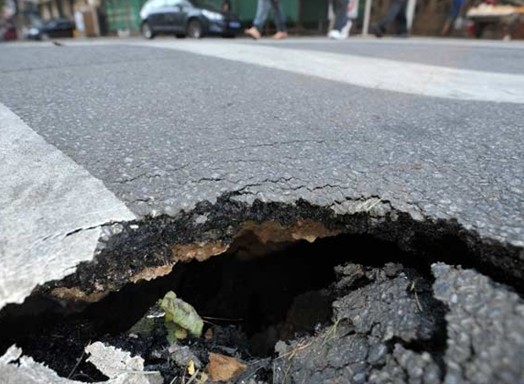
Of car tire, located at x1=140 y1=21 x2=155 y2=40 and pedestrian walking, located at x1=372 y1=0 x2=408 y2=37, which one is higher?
pedestrian walking, located at x1=372 y1=0 x2=408 y2=37

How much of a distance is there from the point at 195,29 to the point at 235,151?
1162 cm

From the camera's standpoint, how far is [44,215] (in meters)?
1.31

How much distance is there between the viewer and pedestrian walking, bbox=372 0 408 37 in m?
9.88

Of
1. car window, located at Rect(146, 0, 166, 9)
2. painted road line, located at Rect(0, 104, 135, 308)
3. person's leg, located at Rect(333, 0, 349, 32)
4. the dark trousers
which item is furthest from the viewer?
car window, located at Rect(146, 0, 166, 9)

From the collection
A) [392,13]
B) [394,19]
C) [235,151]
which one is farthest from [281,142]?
[394,19]

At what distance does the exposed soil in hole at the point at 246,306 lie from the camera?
4.25ft

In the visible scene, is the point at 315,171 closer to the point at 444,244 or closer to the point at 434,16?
the point at 444,244

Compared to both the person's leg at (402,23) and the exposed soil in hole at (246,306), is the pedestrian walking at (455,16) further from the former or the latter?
the exposed soil in hole at (246,306)

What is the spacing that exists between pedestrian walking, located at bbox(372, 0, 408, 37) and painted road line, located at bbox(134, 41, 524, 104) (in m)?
5.55

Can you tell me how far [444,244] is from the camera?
1357 millimetres

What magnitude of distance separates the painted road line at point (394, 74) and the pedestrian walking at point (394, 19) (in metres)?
5.55

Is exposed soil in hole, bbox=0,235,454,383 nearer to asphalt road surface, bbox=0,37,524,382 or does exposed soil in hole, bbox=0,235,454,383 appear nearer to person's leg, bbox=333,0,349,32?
asphalt road surface, bbox=0,37,524,382

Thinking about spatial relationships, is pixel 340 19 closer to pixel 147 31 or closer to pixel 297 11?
pixel 297 11

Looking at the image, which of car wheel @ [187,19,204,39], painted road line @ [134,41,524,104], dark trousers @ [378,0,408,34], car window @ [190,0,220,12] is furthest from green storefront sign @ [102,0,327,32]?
painted road line @ [134,41,524,104]
